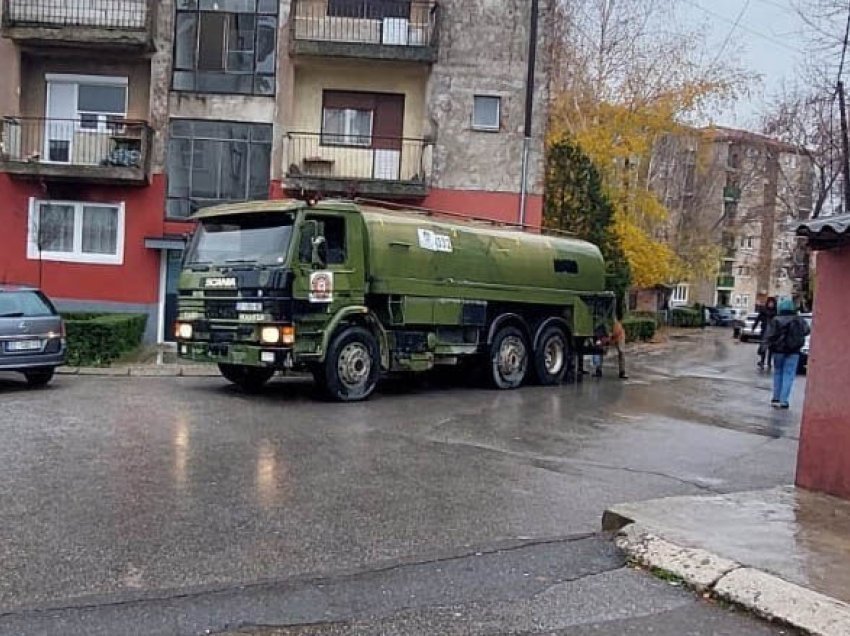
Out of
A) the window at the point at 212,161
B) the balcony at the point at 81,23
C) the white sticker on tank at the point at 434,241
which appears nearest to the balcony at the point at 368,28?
the window at the point at 212,161

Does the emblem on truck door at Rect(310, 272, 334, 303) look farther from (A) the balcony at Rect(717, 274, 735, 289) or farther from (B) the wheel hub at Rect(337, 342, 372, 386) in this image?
(A) the balcony at Rect(717, 274, 735, 289)

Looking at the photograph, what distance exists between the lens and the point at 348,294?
43.0 feet

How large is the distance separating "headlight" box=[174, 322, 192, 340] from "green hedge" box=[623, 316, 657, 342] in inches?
821

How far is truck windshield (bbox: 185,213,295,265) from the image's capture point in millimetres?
12703

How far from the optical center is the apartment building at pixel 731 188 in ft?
139

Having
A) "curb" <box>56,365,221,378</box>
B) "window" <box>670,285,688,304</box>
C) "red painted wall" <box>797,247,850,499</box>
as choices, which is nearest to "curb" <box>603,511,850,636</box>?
"red painted wall" <box>797,247,850,499</box>

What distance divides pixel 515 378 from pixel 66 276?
11.5 metres

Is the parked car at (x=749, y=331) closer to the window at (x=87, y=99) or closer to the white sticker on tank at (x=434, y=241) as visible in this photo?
the white sticker on tank at (x=434, y=241)

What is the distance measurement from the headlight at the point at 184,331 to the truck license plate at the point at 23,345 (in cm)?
207

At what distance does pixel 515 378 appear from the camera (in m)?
16.5

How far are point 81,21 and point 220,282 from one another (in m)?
11.5

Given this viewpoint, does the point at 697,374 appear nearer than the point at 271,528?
No

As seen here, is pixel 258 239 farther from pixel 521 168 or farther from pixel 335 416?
pixel 521 168

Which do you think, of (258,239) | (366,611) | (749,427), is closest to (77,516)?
(366,611)
